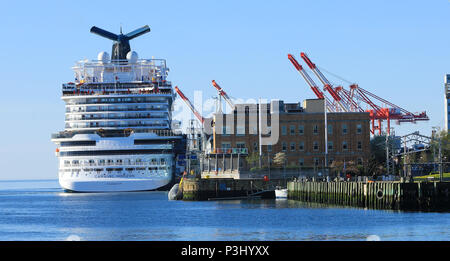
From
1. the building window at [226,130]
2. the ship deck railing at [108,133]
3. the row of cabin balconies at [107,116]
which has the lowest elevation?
the building window at [226,130]

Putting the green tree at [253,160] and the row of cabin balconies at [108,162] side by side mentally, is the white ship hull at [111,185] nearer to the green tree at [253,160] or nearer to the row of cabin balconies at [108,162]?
the row of cabin balconies at [108,162]

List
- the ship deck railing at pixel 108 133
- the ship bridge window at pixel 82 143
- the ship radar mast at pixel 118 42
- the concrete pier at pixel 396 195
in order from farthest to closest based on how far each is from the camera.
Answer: the ship radar mast at pixel 118 42 → the ship deck railing at pixel 108 133 → the ship bridge window at pixel 82 143 → the concrete pier at pixel 396 195

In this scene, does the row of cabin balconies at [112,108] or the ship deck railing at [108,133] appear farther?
the row of cabin balconies at [112,108]

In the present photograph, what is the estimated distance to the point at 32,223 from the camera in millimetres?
63562

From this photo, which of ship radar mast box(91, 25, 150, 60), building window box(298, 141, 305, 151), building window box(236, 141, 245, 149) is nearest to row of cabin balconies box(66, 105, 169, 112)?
ship radar mast box(91, 25, 150, 60)

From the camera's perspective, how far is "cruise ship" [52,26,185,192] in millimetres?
130500

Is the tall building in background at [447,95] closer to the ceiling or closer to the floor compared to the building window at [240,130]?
closer to the ceiling

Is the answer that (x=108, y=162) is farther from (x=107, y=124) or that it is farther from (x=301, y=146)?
(x=301, y=146)

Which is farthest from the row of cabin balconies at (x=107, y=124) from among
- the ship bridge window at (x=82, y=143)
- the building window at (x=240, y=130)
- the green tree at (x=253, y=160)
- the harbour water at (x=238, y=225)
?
the harbour water at (x=238, y=225)

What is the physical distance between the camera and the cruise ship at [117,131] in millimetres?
130500

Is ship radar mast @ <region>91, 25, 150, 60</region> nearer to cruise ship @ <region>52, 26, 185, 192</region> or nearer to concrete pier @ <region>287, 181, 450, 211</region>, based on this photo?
cruise ship @ <region>52, 26, 185, 192</region>

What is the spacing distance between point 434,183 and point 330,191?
58.7ft

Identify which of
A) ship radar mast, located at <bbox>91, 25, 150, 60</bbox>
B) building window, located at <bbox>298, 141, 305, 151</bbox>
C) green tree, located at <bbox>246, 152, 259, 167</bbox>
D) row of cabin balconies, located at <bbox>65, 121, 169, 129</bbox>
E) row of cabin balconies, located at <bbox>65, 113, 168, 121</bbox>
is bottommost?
green tree, located at <bbox>246, 152, 259, 167</bbox>
